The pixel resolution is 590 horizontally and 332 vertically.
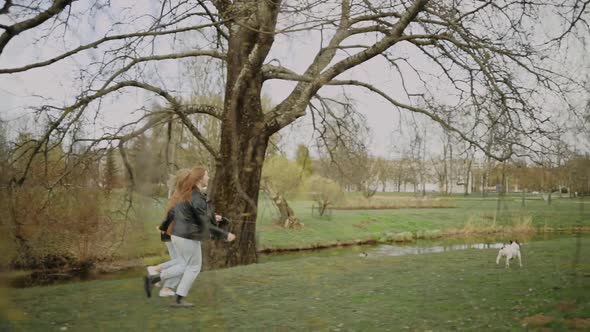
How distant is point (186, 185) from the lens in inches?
198

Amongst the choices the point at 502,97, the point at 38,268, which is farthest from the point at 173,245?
the point at 38,268

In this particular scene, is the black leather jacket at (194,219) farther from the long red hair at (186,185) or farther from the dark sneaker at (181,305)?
the dark sneaker at (181,305)

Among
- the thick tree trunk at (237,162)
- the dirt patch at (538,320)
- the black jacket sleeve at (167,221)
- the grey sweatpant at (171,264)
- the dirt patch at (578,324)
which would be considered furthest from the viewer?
the thick tree trunk at (237,162)

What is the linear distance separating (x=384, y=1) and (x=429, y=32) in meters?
2.29

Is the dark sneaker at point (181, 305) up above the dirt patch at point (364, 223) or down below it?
above

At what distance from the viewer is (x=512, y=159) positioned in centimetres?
543

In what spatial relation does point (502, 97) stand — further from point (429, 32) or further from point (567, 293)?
point (567, 293)

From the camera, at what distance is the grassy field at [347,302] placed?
4.84 m

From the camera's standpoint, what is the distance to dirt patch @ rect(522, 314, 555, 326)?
4603 mm

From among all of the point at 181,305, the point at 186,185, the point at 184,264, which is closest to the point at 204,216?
the point at 186,185

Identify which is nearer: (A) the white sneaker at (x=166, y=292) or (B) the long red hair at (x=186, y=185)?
(B) the long red hair at (x=186, y=185)

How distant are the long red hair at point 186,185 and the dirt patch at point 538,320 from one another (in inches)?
125

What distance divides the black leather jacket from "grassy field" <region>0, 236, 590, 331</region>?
78cm

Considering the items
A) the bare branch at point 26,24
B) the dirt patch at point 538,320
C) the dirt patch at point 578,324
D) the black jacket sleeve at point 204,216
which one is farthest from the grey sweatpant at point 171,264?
the dirt patch at point 578,324
